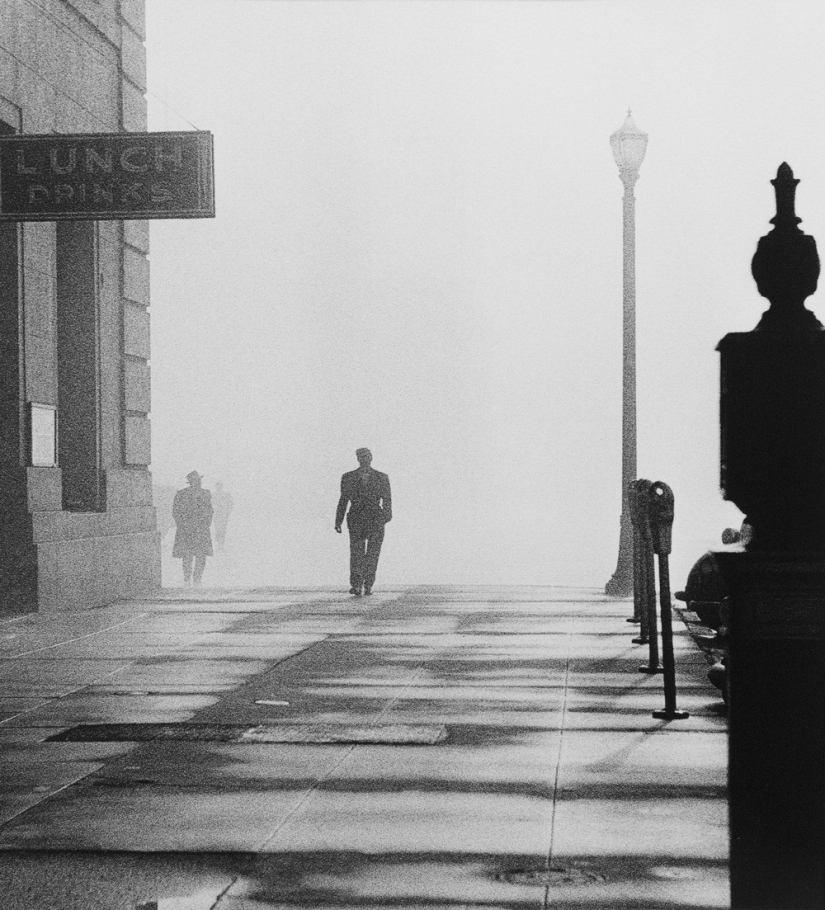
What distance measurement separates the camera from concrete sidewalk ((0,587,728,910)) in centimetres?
554

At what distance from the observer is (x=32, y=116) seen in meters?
17.4

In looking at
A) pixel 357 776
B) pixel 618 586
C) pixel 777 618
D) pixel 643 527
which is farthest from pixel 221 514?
pixel 777 618

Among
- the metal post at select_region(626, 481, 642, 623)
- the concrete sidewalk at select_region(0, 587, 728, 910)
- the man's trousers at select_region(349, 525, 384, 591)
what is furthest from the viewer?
the man's trousers at select_region(349, 525, 384, 591)

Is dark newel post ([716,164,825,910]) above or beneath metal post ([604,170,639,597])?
beneath

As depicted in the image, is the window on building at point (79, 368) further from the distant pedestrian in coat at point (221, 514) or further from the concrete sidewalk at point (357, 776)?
the distant pedestrian in coat at point (221, 514)

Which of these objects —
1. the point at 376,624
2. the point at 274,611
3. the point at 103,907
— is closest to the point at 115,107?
the point at 274,611

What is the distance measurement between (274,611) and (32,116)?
6.01 meters

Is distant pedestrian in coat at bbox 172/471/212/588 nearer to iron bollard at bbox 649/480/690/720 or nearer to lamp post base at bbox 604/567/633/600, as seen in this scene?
lamp post base at bbox 604/567/633/600

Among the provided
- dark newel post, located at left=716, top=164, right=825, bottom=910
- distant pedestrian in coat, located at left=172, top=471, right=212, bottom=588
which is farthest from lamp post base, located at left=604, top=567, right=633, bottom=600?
dark newel post, located at left=716, top=164, right=825, bottom=910

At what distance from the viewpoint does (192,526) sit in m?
26.4

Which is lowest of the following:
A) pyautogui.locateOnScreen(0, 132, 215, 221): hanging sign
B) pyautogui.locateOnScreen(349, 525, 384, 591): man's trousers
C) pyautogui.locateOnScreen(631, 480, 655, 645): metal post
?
pyautogui.locateOnScreen(349, 525, 384, 591): man's trousers

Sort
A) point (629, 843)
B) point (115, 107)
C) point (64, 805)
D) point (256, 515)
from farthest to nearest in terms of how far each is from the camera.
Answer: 1. point (256, 515)
2. point (115, 107)
3. point (64, 805)
4. point (629, 843)

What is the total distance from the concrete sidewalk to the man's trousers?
606cm

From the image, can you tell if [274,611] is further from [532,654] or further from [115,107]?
[115,107]
